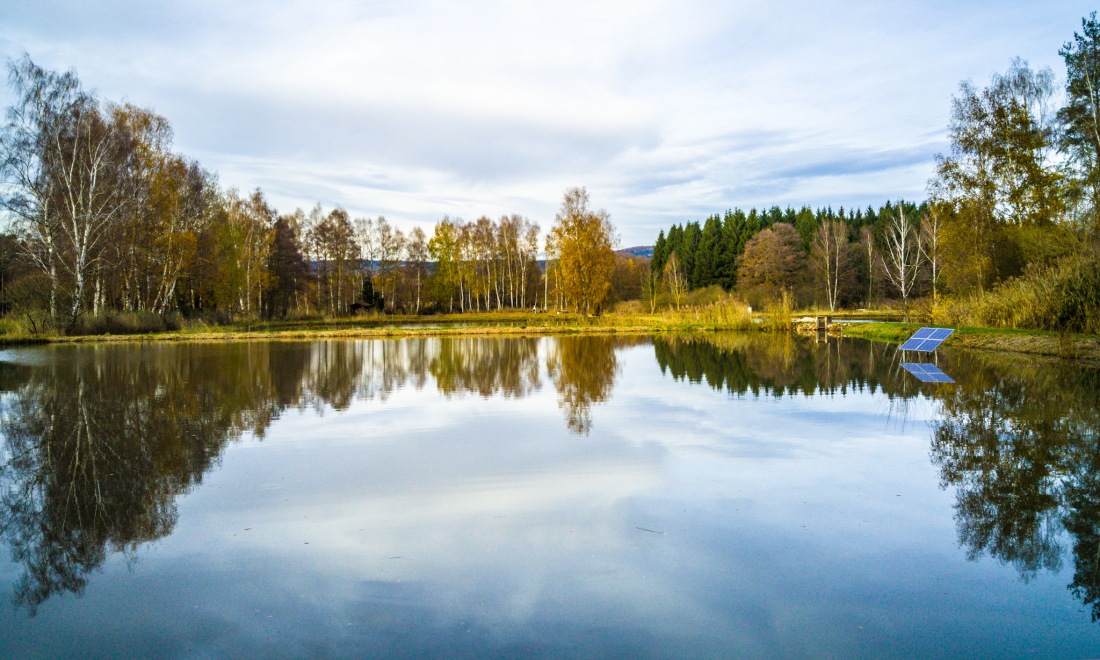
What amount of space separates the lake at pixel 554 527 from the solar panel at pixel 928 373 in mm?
2149

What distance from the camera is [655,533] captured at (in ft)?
16.4

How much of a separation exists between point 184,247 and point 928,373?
1347 inches

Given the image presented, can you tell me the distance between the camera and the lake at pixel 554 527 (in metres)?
3.58

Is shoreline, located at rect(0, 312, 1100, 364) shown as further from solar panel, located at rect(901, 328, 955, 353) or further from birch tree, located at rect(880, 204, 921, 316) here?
birch tree, located at rect(880, 204, 921, 316)

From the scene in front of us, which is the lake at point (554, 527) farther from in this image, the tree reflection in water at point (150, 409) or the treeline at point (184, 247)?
the treeline at point (184, 247)

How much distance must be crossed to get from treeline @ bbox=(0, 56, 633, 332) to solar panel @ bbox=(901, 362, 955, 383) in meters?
29.3

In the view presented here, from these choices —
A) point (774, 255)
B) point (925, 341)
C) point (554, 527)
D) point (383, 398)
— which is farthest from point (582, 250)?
point (554, 527)

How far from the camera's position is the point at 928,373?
1448cm

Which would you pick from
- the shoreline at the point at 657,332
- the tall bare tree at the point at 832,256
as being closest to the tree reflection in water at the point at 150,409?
the shoreline at the point at 657,332

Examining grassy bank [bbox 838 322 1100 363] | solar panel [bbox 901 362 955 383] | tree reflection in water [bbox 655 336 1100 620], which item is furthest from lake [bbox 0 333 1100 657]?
grassy bank [bbox 838 322 1100 363]

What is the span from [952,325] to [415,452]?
75.6ft

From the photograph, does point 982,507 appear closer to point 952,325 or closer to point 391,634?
point 391,634

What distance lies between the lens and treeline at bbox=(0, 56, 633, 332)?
28406 millimetres

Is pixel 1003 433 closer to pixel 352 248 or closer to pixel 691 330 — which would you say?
pixel 691 330
